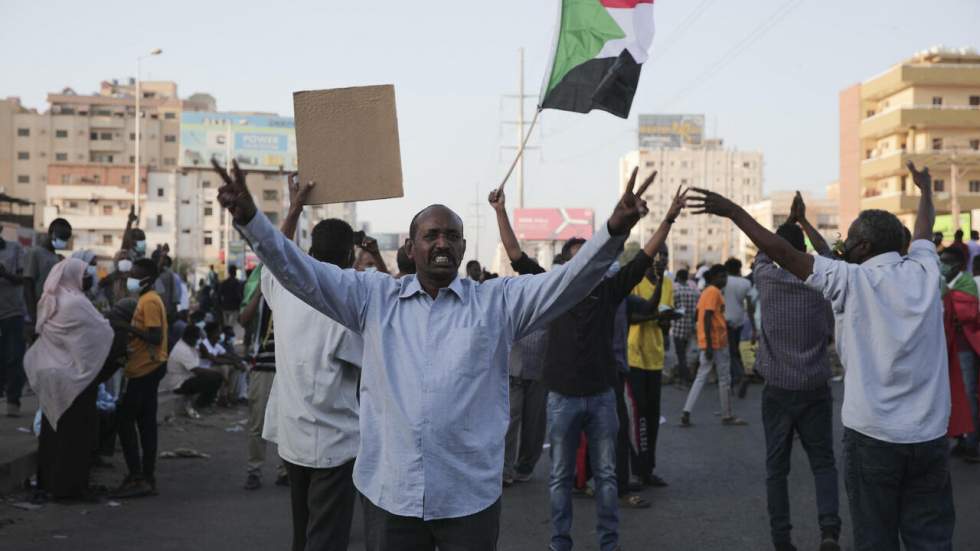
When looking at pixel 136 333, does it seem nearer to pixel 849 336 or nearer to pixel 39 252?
pixel 39 252

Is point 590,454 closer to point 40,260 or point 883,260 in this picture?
point 883,260

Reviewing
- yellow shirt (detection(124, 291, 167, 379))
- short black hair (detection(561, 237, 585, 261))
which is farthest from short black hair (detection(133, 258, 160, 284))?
short black hair (detection(561, 237, 585, 261))

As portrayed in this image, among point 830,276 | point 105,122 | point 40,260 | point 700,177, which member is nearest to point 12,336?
point 40,260

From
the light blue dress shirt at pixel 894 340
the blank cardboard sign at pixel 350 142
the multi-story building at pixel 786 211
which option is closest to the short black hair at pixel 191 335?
the blank cardboard sign at pixel 350 142

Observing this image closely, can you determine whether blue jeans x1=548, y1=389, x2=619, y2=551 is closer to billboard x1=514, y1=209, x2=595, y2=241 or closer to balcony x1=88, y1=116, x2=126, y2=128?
billboard x1=514, y1=209, x2=595, y2=241

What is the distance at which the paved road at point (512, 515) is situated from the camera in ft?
22.8

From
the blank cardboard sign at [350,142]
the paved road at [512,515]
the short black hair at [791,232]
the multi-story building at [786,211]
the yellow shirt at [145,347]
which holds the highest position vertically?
the multi-story building at [786,211]

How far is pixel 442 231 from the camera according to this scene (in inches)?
143

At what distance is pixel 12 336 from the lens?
463 inches

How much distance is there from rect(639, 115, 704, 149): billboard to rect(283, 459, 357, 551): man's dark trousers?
15618 cm

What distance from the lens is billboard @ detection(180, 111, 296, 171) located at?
274 ft

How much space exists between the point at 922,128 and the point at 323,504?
69839 mm

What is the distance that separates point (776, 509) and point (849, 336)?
202cm

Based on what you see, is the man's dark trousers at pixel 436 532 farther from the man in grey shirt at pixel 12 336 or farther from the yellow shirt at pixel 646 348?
the man in grey shirt at pixel 12 336
